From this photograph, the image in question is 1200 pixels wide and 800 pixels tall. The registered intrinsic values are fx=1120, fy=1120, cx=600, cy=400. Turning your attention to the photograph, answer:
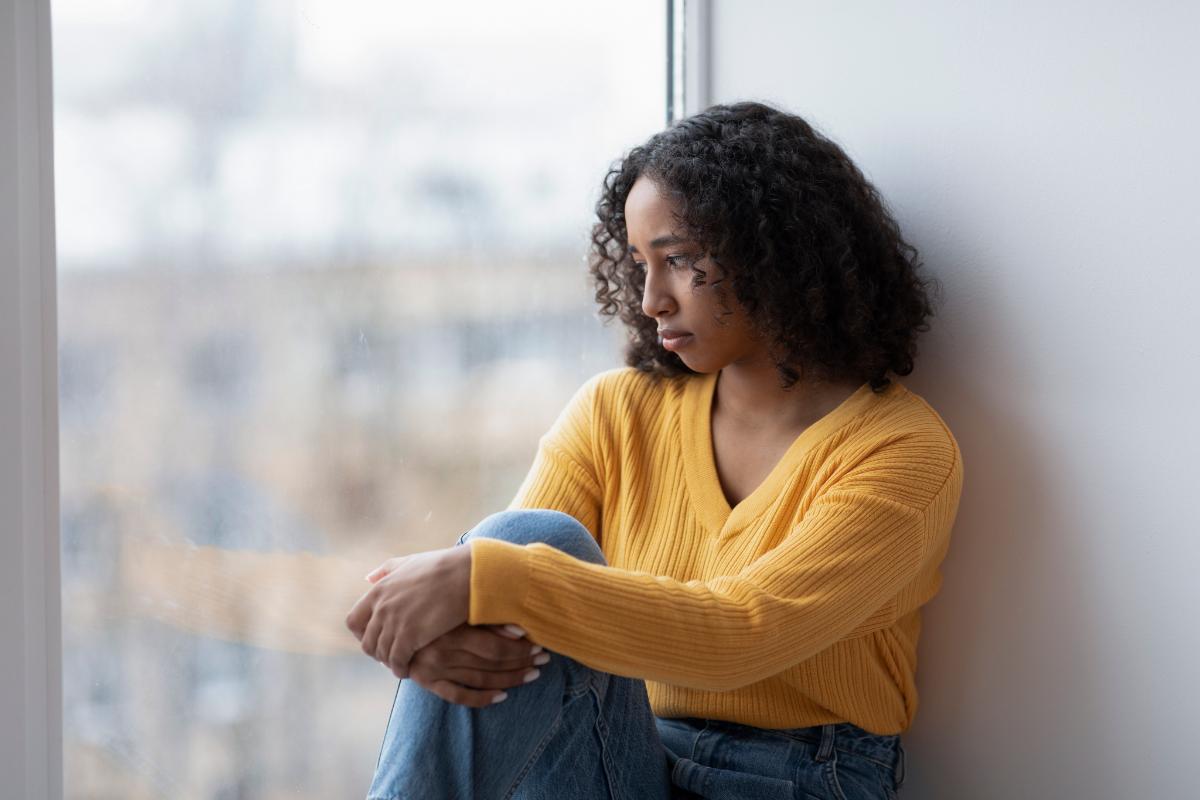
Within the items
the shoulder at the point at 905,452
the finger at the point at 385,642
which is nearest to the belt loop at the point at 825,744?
the shoulder at the point at 905,452

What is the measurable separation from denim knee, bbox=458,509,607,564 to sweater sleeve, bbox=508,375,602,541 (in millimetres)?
243

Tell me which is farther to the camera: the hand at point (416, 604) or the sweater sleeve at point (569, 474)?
the sweater sleeve at point (569, 474)

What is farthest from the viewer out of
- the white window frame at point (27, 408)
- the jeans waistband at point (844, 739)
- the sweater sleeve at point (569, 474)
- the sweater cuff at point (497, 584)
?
the sweater sleeve at point (569, 474)

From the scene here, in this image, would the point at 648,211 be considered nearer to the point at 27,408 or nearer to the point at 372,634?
the point at 372,634

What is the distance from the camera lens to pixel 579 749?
3.44ft

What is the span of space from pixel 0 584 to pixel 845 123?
1071 millimetres

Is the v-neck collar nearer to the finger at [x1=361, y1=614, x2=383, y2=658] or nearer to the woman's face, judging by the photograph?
the woman's face

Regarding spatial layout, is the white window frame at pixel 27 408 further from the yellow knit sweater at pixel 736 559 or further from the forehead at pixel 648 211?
the forehead at pixel 648 211

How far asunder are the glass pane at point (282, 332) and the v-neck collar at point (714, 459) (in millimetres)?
290

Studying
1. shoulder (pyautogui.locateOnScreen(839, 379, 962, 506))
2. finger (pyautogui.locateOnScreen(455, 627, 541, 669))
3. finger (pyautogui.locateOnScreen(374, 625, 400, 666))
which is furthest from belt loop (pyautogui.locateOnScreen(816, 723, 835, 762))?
finger (pyautogui.locateOnScreen(374, 625, 400, 666))

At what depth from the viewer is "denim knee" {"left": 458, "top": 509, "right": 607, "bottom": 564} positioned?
1.03 meters

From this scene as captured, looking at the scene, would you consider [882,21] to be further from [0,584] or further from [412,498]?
[0,584]

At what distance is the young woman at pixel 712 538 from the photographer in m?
0.98

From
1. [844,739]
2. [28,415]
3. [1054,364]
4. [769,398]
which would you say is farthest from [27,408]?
[1054,364]
